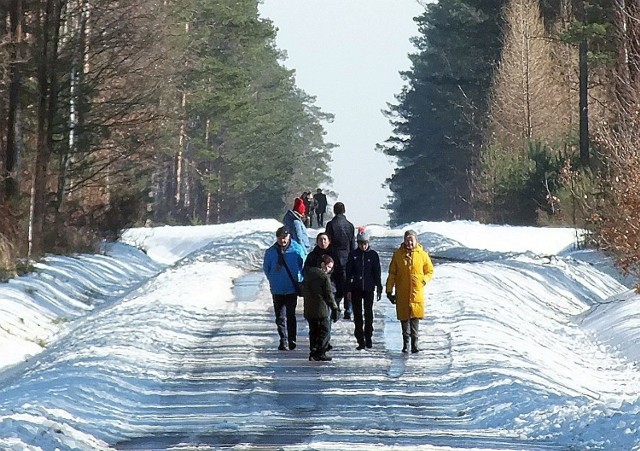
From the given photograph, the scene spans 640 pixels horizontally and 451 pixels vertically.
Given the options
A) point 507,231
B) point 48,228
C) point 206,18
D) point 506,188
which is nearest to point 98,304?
point 48,228

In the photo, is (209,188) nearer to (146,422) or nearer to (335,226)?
(335,226)

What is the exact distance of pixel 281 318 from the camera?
56.4 feet

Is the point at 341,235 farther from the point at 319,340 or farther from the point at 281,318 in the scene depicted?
the point at 319,340

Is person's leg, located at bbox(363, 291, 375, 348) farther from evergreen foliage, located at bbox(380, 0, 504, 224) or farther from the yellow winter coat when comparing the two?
evergreen foliage, located at bbox(380, 0, 504, 224)

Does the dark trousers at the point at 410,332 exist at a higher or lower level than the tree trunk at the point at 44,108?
lower

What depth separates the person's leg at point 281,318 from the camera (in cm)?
1716

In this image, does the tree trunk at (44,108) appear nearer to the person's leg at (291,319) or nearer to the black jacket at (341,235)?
the black jacket at (341,235)

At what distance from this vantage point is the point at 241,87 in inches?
2810

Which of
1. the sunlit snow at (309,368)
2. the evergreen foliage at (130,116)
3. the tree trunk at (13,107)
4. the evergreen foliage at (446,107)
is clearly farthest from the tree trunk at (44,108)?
the evergreen foliage at (446,107)

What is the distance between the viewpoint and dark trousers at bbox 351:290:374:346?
17266mm

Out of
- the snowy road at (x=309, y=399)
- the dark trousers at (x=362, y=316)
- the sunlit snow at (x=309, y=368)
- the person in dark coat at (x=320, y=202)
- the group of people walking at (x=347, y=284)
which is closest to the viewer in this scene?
the snowy road at (x=309, y=399)

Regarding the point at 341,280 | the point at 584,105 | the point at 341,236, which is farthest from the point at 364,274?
the point at 584,105

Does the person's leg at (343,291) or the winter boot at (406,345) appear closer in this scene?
the winter boot at (406,345)

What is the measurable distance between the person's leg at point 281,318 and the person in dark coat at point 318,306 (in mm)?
573
